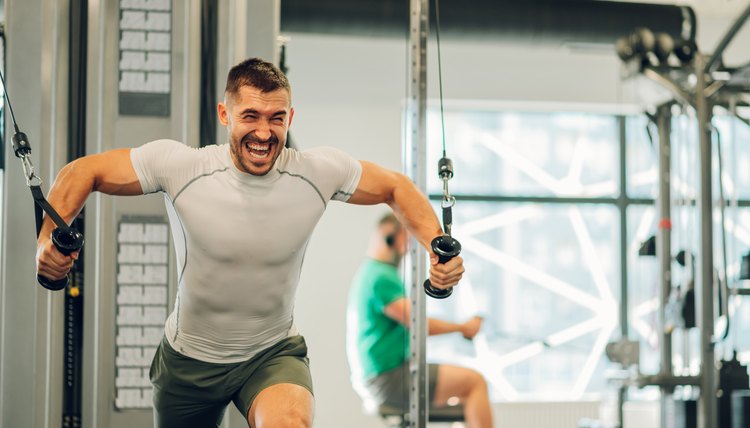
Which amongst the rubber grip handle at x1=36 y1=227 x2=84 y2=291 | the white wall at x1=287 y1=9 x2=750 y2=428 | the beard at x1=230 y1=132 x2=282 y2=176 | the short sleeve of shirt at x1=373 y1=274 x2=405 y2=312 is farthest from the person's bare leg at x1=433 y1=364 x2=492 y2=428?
the rubber grip handle at x1=36 y1=227 x2=84 y2=291

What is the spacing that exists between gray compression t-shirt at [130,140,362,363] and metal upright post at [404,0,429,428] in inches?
17.3

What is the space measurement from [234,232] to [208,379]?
1.30ft

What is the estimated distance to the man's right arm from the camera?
188cm

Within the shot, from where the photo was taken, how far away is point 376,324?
12.4ft

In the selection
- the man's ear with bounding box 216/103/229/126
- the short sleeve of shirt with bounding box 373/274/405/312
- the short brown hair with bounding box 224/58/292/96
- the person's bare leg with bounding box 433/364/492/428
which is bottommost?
the person's bare leg with bounding box 433/364/492/428

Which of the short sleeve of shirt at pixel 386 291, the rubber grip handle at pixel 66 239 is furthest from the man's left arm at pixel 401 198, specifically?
the short sleeve of shirt at pixel 386 291

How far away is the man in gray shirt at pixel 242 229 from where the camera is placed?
2.05 meters

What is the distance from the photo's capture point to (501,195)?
6.33 m

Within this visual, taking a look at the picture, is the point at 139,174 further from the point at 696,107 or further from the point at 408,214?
the point at 696,107

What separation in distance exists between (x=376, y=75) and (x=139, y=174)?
3763mm

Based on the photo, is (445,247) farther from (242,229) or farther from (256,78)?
(256,78)

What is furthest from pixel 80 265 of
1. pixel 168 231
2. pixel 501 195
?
pixel 501 195

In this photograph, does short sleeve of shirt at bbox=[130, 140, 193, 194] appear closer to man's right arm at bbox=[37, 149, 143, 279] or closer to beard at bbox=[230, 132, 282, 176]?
man's right arm at bbox=[37, 149, 143, 279]

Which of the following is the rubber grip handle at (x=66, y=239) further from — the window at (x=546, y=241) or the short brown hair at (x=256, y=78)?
the window at (x=546, y=241)
